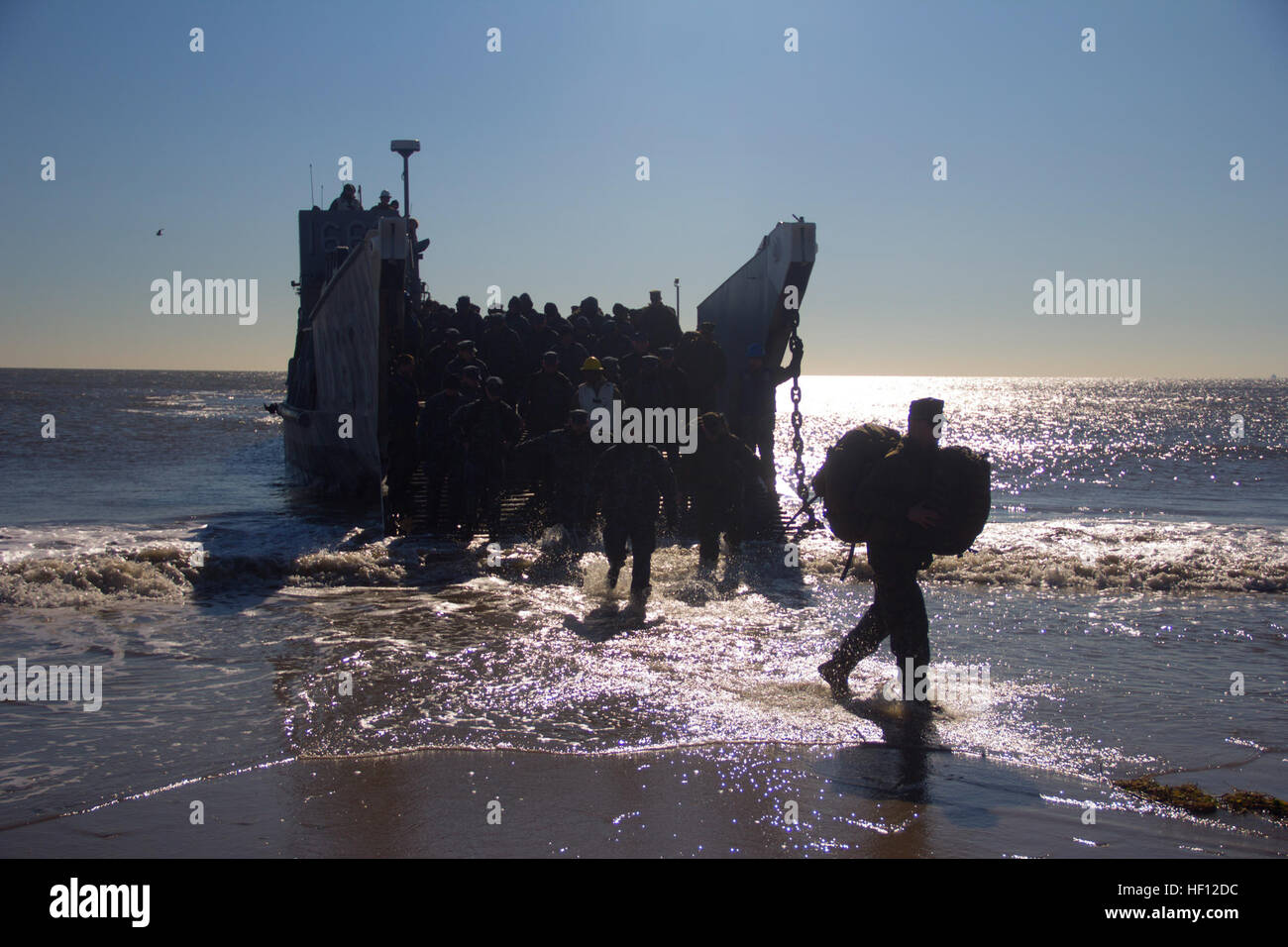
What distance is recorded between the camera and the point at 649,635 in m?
7.53

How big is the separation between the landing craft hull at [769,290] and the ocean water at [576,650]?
303cm

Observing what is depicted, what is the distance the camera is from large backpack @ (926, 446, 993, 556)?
5.33 m

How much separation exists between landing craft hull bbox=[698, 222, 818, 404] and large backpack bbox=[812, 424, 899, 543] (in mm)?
6707

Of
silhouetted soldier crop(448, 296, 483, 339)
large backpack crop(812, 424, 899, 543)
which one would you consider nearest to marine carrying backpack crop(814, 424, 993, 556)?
large backpack crop(812, 424, 899, 543)

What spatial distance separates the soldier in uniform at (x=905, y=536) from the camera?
211 inches

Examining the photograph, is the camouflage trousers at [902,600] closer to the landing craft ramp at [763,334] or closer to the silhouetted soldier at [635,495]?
the silhouetted soldier at [635,495]

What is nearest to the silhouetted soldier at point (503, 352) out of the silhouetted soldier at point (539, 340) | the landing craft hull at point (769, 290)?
the silhouetted soldier at point (539, 340)

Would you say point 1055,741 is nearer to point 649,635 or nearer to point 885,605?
point 885,605

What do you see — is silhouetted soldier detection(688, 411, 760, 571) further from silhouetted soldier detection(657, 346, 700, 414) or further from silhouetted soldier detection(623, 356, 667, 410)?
silhouetted soldier detection(657, 346, 700, 414)

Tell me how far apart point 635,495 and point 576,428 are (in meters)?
1.67

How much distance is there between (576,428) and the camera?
33.3ft

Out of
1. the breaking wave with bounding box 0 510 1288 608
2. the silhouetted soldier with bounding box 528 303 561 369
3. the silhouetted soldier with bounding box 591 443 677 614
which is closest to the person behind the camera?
the silhouetted soldier with bounding box 591 443 677 614
